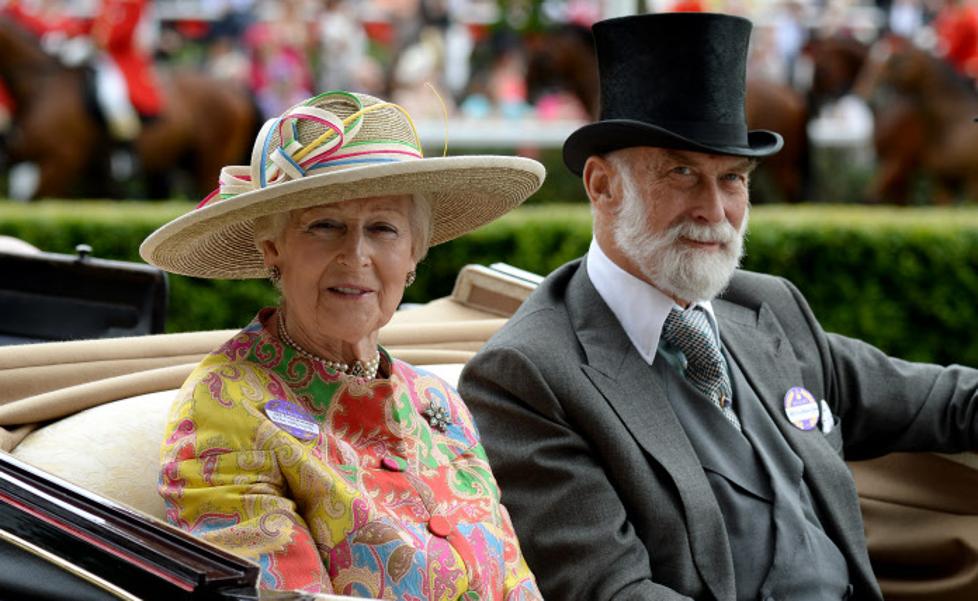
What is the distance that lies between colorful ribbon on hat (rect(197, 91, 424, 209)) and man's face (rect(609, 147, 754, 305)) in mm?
724

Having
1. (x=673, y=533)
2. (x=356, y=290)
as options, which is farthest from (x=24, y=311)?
(x=673, y=533)

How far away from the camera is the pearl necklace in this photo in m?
2.50

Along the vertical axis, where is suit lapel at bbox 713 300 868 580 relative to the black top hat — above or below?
below

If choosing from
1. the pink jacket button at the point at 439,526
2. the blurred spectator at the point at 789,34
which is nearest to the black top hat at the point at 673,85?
the pink jacket button at the point at 439,526

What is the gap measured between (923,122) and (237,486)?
12806mm

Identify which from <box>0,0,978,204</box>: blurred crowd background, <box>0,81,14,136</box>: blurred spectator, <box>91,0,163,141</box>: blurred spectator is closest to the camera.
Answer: <box>91,0,163,141</box>: blurred spectator

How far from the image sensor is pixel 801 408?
3.26 meters

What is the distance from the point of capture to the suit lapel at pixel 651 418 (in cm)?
287

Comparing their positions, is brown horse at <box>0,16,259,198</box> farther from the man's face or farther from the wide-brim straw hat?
the wide-brim straw hat

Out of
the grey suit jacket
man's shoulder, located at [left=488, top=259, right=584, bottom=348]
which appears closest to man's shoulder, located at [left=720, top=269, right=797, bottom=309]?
the grey suit jacket

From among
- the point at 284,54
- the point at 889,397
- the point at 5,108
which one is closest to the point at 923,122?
the point at 284,54

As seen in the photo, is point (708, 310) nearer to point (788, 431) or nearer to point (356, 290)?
point (788, 431)

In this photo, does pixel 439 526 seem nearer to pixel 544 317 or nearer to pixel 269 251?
pixel 269 251

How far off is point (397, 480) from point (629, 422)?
2.04ft
